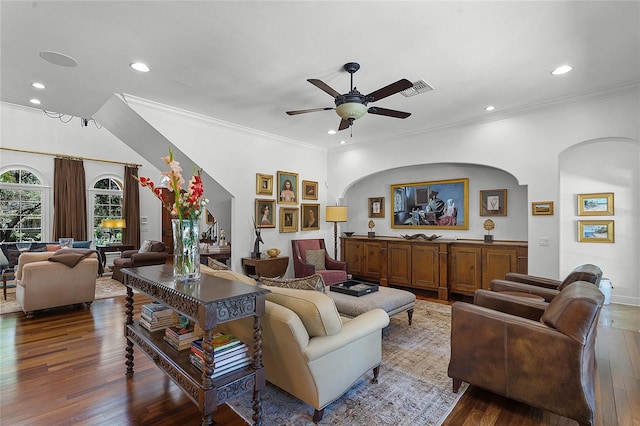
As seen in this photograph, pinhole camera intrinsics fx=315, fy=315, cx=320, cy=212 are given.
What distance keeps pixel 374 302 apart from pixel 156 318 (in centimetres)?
217

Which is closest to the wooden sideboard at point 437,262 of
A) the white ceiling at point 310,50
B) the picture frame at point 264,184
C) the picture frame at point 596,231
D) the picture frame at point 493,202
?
the picture frame at point 493,202

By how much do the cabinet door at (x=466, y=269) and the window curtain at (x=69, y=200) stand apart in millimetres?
8885

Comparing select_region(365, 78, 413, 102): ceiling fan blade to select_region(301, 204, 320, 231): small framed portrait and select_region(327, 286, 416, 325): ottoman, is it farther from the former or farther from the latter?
select_region(301, 204, 320, 231): small framed portrait

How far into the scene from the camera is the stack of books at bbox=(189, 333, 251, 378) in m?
1.90

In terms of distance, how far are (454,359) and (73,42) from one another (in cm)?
420

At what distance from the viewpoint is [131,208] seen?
9055 mm

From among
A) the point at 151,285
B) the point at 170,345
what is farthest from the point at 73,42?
the point at 170,345

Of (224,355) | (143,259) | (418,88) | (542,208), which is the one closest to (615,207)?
(542,208)

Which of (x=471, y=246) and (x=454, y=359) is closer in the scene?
(x=454, y=359)

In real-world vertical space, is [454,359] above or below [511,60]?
below

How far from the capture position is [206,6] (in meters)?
2.32

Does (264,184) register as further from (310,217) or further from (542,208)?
(542,208)

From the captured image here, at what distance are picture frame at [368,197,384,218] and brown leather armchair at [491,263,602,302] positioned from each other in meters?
3.28

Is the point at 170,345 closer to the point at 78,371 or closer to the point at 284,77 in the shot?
the point at 78,371
